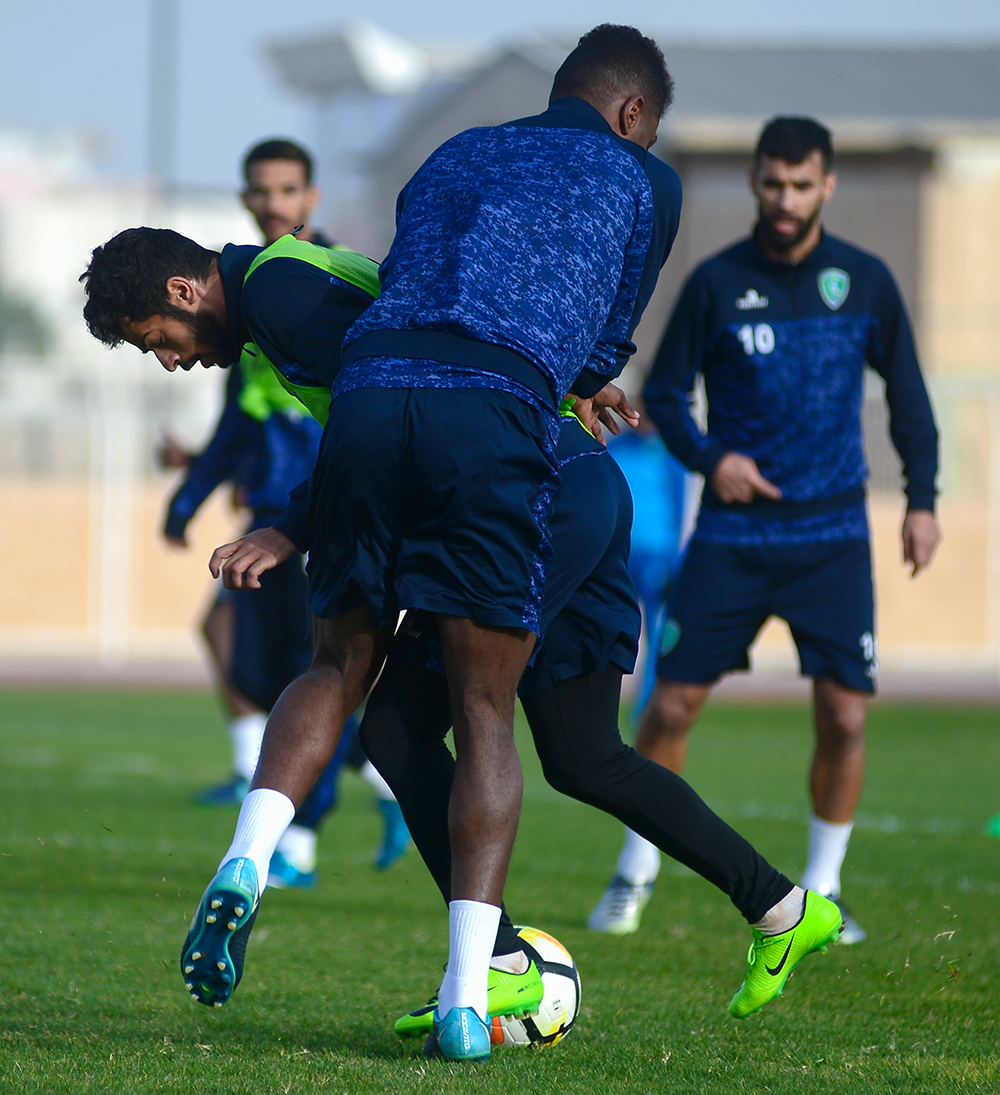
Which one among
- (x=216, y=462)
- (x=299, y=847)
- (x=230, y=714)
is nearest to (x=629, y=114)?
(x=216, y=462)

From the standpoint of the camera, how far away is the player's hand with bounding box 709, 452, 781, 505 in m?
5.03

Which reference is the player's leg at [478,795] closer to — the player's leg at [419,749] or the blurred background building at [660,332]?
the player's leg at [419,749]

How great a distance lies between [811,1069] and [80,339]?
209 feet

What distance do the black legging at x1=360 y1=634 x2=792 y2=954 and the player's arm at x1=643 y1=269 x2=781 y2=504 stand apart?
1795mm

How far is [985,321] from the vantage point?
92.0 feet

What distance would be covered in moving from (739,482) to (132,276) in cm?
238

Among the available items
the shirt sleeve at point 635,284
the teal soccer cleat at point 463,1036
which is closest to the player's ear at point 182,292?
the shirt sleeve at point 635,284

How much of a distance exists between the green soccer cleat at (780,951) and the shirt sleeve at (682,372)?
199cm

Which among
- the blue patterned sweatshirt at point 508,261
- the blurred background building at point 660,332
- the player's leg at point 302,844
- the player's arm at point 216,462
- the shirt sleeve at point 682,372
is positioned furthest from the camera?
the blurred background building at point 660,332

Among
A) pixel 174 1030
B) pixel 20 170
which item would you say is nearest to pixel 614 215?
pixel 174 1030

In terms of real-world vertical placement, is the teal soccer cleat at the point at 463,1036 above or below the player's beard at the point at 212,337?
below

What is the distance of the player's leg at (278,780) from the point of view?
9.27 ft

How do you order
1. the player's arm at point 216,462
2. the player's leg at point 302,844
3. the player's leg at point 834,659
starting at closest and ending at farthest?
the player's leg at point 834,659, the player's leg at point 302,844, the player's arm at point 216,462

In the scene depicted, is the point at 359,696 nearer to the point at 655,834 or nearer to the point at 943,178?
the point at 655,834
